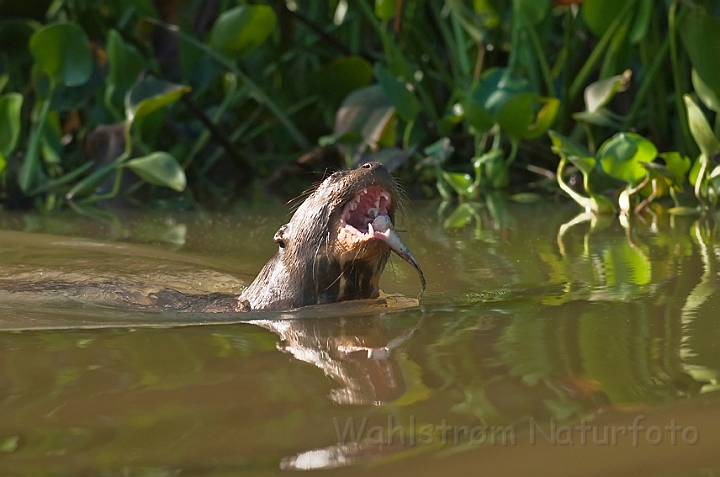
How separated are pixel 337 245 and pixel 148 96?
2396 mm

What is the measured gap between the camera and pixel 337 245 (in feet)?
8.88

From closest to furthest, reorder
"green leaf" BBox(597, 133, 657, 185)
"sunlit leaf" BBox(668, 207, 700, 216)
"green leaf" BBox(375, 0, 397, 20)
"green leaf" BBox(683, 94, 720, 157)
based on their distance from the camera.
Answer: "green leaf" BBox(683, 94, 720, 157) < "green leaf" BBox(597, 133, 657, 185) < "sunlit leaf" BBox(668, 207, 700, 216) < "green leaf" BBox(375, 0, 397, 20)

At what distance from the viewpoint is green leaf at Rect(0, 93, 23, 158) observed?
14.8ft

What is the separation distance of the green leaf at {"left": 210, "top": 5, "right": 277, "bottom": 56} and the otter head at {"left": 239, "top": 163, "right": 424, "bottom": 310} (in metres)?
2.30

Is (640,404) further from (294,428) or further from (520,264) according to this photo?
(520,264)

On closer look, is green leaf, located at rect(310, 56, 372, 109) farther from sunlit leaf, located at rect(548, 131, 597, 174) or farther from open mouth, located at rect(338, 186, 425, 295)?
open mouth, located at rect(338, 186, 425, 295)

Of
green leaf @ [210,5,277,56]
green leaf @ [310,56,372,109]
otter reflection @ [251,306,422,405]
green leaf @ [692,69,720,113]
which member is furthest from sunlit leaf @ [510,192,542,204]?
otter reflection @ [251,306,422,405]

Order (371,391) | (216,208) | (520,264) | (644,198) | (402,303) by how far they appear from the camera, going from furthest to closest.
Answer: (216,208), (644,198), (520,264), (402,303), (371,391)

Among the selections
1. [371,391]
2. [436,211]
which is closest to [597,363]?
[371,391]

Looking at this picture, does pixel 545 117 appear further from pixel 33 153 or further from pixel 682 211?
pixel 33 153

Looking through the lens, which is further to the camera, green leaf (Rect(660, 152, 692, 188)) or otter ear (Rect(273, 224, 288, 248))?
green leaf (Rect(660, 152, 692, 188))

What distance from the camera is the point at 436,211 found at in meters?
4.63

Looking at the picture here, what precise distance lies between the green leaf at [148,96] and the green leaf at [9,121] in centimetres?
50

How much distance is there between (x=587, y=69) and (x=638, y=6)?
1.28 ft
